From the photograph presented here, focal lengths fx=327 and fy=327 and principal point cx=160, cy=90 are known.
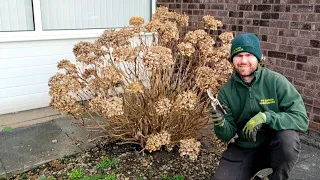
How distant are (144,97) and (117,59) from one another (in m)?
0.47

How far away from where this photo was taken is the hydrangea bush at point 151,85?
2641mm

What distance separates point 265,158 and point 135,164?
1.21 metres

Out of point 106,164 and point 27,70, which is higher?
point 27,70

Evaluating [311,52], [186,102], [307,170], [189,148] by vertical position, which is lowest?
[307,170]

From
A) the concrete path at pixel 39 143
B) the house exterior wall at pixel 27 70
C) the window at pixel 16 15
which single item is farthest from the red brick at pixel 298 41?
the window at pixel 16 15

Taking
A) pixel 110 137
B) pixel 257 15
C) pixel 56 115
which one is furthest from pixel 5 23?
pixel 257 15

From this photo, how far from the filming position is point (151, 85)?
2.99 m

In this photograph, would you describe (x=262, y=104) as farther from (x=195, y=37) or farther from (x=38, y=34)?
(x=38, y=34)

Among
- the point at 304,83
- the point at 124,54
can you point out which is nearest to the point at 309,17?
the point at 304,83

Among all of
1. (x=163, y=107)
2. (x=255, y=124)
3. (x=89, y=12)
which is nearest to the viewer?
(x=255, y=124)

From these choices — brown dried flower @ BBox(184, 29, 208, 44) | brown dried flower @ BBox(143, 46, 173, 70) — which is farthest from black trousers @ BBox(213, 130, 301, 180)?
brown dried flower @ BBox(184, 29, 208, 44)

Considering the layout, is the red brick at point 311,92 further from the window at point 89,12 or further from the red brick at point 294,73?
the window at point 89,12

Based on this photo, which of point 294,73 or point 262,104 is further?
point 294,73

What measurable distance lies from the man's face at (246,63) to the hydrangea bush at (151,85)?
445mm
